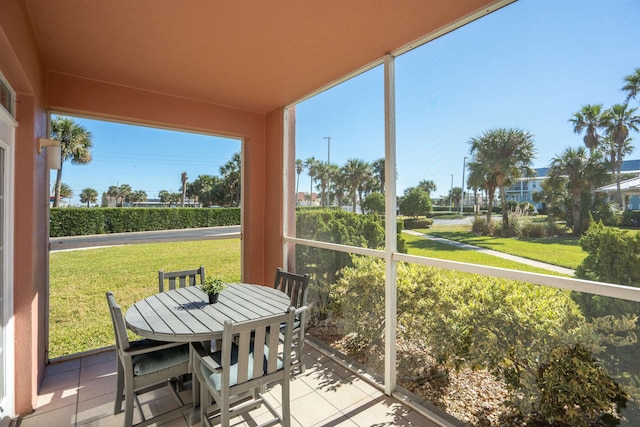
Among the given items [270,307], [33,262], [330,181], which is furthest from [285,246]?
[33,262]

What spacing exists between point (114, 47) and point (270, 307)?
2.51 m

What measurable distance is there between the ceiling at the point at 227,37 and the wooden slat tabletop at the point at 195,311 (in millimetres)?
2110

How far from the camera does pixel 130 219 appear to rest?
12.2 ft

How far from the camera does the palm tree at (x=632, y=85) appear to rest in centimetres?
159

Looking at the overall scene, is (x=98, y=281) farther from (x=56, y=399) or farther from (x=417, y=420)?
(x=417, y=420)

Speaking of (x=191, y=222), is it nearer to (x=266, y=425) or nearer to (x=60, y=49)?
(x=60, y=49)

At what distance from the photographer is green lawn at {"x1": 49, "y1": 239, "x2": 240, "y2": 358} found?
334cm

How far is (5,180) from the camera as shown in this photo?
2.16 m

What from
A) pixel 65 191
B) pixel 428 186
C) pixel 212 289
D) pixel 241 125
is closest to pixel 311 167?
pixel 241 125

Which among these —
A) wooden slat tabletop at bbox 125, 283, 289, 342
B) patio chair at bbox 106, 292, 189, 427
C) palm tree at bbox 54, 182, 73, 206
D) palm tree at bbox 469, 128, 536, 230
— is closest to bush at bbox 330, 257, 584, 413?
palm tree at bbox 469, 128, 536, 230

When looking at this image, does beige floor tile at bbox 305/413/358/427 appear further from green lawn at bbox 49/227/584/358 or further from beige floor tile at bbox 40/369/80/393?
beige floor tile at bbox 40/369/80/393

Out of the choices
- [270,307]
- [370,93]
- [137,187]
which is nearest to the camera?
[270,307]

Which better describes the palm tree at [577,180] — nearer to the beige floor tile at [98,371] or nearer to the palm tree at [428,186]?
the palm tree at [428,186]

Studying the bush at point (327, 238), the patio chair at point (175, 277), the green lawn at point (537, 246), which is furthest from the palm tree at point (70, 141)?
the green lawn at point (537, 246)
